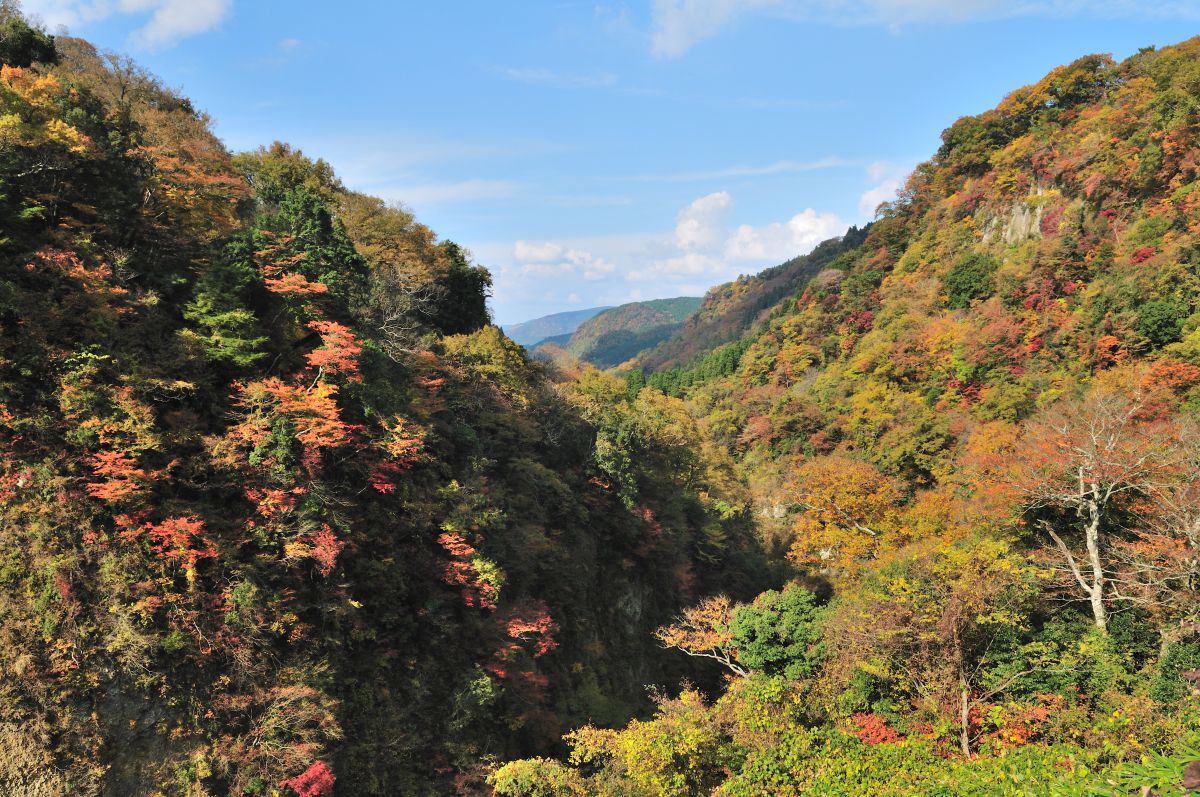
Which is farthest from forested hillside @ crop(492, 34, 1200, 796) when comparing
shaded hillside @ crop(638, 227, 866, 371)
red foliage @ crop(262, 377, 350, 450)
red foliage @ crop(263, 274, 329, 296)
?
shaded hillside @ crop(638, 227, 866, 371)

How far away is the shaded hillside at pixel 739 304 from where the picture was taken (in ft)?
402

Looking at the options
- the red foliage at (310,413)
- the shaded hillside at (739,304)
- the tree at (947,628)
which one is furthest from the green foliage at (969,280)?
the shaded hillside at (739,304)

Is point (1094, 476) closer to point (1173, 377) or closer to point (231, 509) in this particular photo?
point (1173, 377)

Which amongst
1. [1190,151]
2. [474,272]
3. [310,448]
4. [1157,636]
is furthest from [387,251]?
[1190,151]

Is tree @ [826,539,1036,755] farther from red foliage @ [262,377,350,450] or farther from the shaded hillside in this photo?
the shaded hillside

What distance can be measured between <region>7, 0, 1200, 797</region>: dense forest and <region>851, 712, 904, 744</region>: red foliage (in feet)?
0.54

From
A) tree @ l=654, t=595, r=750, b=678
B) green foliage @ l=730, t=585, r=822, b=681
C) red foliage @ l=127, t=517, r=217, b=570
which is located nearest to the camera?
red foliage @ l=127, t=517, r=217, b=570

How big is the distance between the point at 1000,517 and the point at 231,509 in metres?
22.4

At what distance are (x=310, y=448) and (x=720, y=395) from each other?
51277mm

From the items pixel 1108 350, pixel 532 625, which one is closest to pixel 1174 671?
pixel 532 625

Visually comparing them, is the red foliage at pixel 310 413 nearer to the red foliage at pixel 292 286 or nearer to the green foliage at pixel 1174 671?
the red foliage at pixel 292 286

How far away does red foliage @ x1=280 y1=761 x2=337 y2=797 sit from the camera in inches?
487

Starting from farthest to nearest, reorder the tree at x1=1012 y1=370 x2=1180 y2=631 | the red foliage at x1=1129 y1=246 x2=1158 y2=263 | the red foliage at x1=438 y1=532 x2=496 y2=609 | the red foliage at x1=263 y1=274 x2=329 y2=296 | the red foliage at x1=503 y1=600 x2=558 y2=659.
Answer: the red foliage at x1=1129 y1=246 x2=1158 y2=263, the red foliage at x1=503 y1=600 x2=558 y2=659, the red foliage at x1=438 y1=532 x2=496 y2=609, the red foliage at x1=263 y1=274 x2=329 y2=296, the tree at x1=1012 y1=370 x2=1180 y2=631

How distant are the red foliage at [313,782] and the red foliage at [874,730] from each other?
12.6 m
